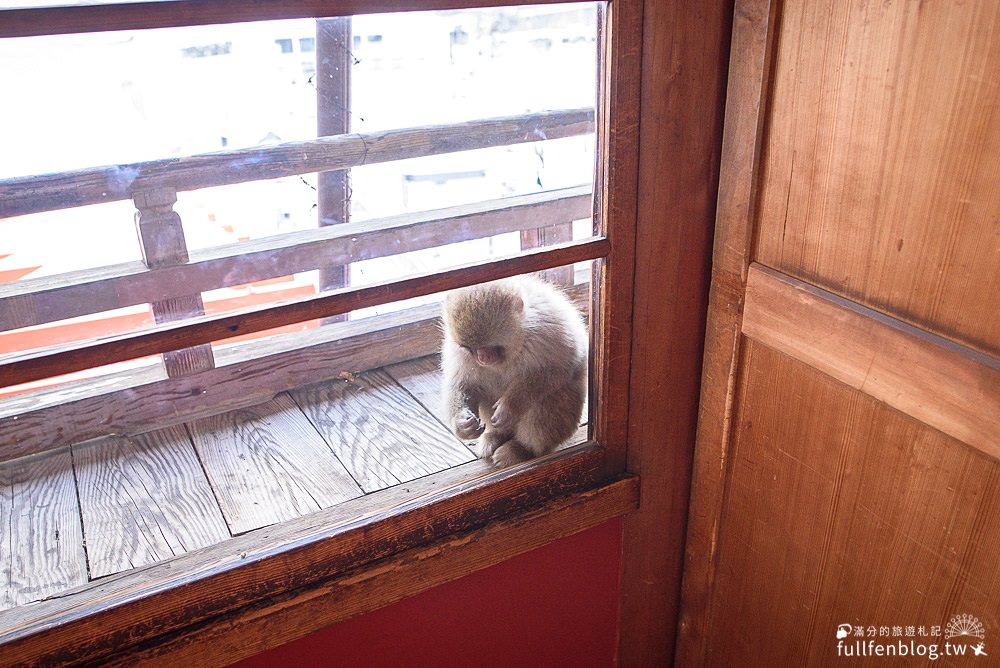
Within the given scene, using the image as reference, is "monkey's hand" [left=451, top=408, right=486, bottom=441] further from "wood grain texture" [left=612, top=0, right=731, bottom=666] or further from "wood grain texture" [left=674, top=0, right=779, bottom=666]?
"wood grain texture" [left=674, top=0, right=779, bottom=666]

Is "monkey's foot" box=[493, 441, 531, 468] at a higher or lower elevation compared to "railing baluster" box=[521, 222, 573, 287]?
lower

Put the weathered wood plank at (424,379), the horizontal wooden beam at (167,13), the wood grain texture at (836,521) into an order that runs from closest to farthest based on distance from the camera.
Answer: the horizontal wooden beam at (167,13) < the wood grain texture at (836,521) < the weathered wood plank at (424,379)

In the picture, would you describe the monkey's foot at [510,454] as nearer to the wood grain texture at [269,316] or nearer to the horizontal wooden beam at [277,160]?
the wood grain texture at [269,316]

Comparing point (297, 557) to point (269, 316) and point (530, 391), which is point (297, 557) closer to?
point (269, 316)

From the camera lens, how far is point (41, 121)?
930 mm

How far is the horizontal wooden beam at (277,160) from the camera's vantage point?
0.97 metres

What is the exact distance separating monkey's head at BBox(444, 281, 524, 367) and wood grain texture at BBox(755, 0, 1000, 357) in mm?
529

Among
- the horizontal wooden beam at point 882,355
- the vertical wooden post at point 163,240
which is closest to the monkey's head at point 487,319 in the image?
the horizontal wooden beam at point 882,355

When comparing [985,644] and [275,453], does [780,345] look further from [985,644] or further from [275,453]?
[275,453]

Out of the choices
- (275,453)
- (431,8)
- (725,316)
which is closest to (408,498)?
(275,453)

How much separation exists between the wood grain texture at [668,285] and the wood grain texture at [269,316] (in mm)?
131

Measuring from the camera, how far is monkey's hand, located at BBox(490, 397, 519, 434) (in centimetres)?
154

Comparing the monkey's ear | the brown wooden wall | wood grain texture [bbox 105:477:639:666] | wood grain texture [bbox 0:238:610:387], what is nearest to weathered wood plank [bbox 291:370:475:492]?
wood grain texture [bbox 105:477:639:666]

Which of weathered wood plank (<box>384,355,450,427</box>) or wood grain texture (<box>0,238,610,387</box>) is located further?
weathered wood plank (<box>384,355,450,427</box>)
